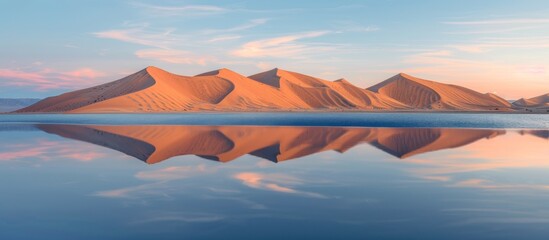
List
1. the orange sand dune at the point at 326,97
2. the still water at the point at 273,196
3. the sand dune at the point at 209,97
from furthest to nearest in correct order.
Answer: the orange sand dune at the point at 326,97
the sand dune at the point at 209,97
the still water at the point at 273,196

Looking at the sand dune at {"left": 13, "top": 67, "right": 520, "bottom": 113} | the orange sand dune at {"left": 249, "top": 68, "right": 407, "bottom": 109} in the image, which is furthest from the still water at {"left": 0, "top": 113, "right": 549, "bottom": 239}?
the orange sand dune at {"left": 249, "top": 68, "right": 407, "bottom": 109}

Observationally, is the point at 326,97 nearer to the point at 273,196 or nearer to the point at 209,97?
the point at 209,97

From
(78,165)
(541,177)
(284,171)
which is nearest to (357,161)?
(284,171)

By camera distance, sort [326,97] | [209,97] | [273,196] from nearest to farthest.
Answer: [273,196]
[209,97]
[326,97]

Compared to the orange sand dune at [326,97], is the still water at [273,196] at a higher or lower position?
lower

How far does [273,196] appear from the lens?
464 inches

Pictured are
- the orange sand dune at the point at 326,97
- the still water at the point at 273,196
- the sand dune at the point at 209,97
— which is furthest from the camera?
the orange sand dune at the point at 326,97

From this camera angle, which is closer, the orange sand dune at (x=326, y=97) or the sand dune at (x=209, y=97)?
the sand dune at (x=209, y=97)

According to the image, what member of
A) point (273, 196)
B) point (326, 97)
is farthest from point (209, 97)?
point (273, 196)

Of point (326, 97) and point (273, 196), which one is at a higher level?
point (326, 97)

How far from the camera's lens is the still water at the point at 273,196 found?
8.79m

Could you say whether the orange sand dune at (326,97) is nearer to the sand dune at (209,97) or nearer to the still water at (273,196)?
the sand dune at (209,97)

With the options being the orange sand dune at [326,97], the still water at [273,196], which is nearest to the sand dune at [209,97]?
the orange sand dune at [326,97]

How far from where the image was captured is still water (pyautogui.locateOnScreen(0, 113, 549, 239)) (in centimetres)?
879
